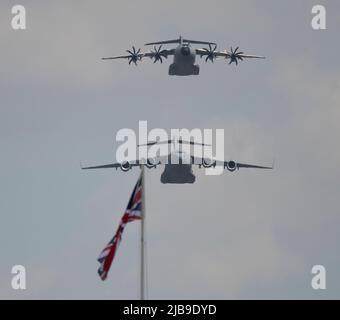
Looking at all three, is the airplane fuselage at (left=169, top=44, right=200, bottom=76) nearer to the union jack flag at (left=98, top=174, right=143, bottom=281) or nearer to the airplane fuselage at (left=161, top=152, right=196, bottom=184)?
the airplane fuselage at (left=161, top=152, right=196, bottom=184)

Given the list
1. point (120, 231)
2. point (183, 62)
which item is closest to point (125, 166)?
point (183, 62)

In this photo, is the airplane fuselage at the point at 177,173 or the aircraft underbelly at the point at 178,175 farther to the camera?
the aircraft underbelly at the point at 178,175

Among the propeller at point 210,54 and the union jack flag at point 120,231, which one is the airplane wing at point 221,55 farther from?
the union jack flag at point 120,231

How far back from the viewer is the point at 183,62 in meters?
128

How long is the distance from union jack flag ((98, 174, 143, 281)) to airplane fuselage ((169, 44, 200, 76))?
4982 cm

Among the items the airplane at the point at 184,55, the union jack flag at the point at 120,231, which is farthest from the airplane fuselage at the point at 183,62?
the union jack flag at the point at 120,231

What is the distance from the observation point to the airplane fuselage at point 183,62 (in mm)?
127812

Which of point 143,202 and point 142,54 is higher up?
point 142,54

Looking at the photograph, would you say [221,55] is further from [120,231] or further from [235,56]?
[120,231]

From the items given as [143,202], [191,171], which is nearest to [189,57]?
[191,171]

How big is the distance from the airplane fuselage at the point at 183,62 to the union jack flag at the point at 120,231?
163ft
